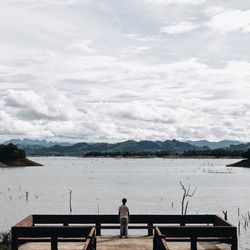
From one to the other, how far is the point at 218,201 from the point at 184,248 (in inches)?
3008

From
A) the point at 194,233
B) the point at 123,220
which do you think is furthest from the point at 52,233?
the point at 194,233

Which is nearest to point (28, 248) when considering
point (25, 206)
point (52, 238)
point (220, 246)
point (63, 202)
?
point (52, 238)

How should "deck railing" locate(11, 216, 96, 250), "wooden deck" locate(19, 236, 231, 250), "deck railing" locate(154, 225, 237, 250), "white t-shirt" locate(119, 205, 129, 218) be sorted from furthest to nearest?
"white t-shirt" locate(119, 205, 129, 218)
"wooden deck" locate(19, 236, 231, 250)
"deck railing" locate(154, 225, 237, 250)
"deck railing" locate(11, 216, 96, 250)

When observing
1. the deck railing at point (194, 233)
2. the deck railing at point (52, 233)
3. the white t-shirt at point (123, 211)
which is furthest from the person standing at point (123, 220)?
the deck railing at point (52, 233)

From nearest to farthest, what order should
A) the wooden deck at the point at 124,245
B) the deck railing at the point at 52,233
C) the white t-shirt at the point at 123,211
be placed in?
1. the deck railing at the point at 52,233
2. the wooden deck at the point at 124,245
3. the white t-shirt at the point at 123,211

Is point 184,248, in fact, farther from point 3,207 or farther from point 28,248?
point 3,207

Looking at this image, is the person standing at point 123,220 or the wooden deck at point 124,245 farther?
the person standing at point 123,220

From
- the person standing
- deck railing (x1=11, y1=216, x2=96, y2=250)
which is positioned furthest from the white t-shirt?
deck railing (x1=11, y1=216, x2=96, y2=250)

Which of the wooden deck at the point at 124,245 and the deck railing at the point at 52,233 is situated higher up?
the deck railing at the point at 52,233

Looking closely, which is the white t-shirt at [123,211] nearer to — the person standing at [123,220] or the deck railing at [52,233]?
the person standing at [123,220]

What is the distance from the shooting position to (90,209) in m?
80.1

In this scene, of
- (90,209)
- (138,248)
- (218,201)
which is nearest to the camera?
(138,248)

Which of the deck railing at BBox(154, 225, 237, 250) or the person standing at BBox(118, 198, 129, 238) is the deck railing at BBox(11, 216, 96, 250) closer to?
the deck railing at BBox(154, 225, 237, 250)

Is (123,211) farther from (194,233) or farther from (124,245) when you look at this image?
(194,233)
